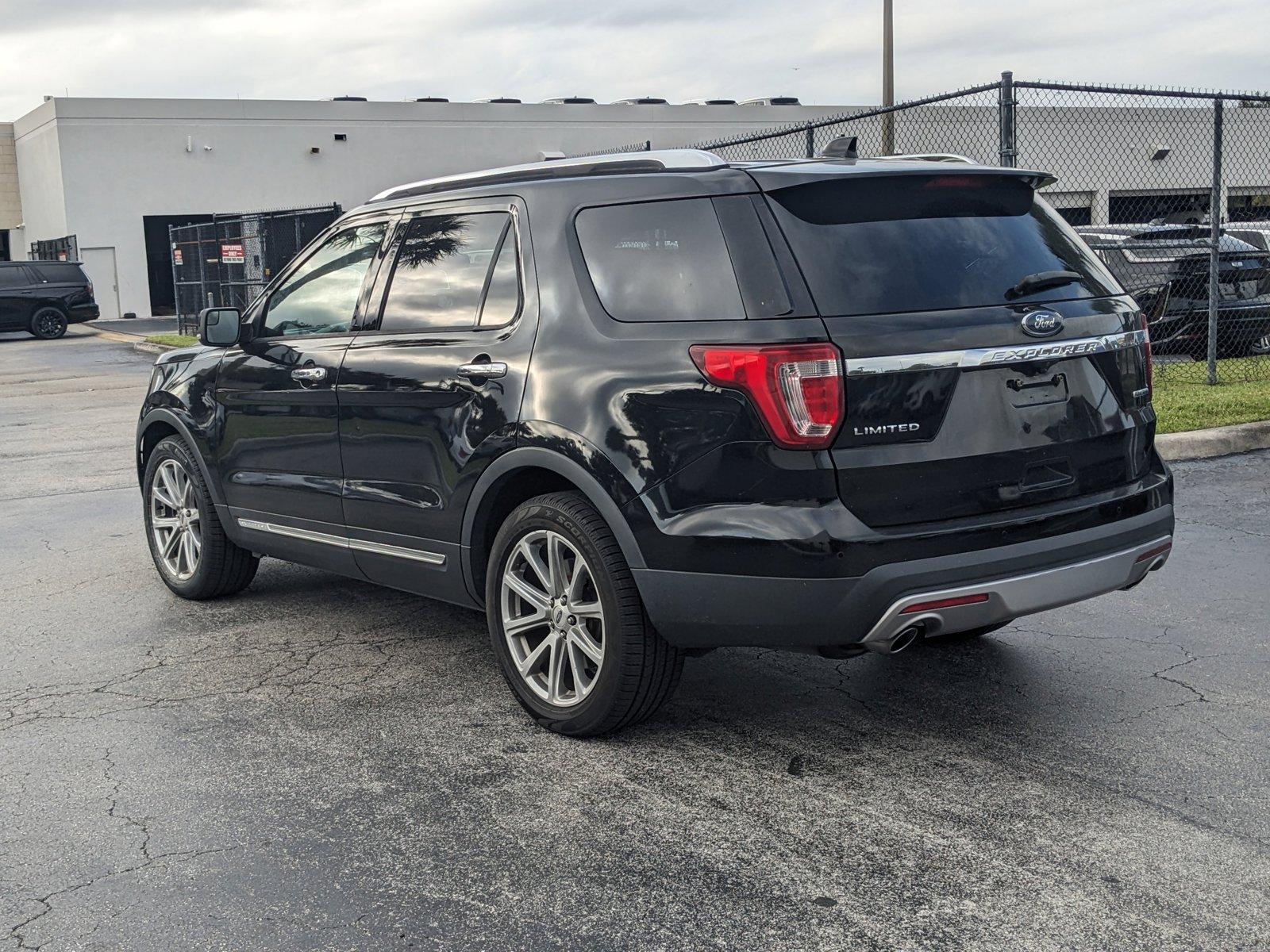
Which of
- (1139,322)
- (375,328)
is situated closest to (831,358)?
(1139,322)

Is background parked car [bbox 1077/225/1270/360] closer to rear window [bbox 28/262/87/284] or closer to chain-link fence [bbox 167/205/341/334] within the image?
chain-link fence [bbox 167/205/341/334]

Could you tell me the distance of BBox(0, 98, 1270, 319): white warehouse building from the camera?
128ft

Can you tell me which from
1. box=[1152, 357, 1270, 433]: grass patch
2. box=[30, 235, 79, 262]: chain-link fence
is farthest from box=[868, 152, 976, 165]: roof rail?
box=[30, 235, 79, 262]: chain-link fence

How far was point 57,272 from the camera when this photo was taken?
118 ft

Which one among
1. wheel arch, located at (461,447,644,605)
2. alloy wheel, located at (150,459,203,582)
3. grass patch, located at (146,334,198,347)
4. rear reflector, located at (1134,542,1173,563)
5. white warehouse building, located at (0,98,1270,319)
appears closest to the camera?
wheel arch, located at (461,447,644,605)

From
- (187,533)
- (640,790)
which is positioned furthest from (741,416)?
(187,533)

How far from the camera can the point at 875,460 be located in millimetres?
4023

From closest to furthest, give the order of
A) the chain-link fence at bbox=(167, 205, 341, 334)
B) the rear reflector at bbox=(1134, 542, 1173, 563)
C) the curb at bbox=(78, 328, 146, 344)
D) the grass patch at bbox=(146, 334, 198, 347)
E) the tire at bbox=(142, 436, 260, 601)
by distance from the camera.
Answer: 1. the rear reflector at bbox=(1134, 542, 1173, 563)
2. the tire at bbox=(142, 436, 260, 601)
3. the chain-link fence at bbox=(167, 205, 341, 334)
4. the grass patch at bbox=(146, 334, 198, 347)
5. the curb at bbox=(78, 328, 146, 344)

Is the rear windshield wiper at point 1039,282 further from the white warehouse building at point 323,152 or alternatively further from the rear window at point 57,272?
the rear window at point 57,272

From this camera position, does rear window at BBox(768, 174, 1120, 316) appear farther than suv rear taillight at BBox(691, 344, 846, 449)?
Yes

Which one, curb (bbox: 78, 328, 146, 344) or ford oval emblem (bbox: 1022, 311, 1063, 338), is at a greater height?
ford oval emblem (bbox: 1022, 311, 1063, 338)

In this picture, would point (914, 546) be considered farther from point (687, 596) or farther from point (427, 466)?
point (427, 466)

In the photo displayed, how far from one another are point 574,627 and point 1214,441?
7.00 m

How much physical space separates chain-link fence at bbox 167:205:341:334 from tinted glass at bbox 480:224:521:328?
658 inches
